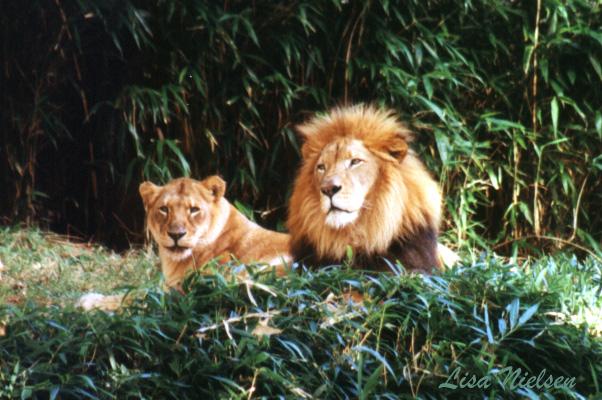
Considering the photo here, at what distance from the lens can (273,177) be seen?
241 inches

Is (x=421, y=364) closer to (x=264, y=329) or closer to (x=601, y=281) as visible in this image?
(x=264, y=329)

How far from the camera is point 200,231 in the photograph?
5.12 metres

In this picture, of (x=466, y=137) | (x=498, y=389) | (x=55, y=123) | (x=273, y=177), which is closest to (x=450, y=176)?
(x=466, y=137)

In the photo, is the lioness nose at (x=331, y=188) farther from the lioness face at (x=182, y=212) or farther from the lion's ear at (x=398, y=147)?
the lioness face at (x=182, y=212)

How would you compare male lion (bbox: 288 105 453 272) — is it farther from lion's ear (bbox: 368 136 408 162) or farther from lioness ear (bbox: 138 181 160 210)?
lioness ear (bbox: 138 181 160 210)

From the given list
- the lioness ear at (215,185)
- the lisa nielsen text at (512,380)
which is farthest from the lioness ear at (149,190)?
the lisa nielsen text at (512,380)

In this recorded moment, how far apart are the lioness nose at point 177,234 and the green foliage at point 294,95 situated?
3.14ft

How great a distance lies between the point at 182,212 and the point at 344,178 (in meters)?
0.87

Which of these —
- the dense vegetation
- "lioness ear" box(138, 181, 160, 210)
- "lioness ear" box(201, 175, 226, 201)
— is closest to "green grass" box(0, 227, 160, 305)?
the dense vegetation

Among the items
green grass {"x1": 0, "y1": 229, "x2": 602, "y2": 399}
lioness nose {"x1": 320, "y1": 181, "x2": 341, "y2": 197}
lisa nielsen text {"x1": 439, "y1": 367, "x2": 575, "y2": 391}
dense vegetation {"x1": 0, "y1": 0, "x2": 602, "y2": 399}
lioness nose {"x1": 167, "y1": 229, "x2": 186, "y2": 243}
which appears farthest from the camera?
dense vegetation {"x1": 0, "y1": 0, "x2": 602, "y2": 399}

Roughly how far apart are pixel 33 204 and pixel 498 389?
330 centimetres

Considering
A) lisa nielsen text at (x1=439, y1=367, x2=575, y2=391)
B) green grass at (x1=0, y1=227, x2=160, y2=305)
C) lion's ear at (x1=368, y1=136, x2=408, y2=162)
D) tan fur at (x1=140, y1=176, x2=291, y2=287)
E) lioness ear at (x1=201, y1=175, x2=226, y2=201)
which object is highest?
lion's ear at (x1=368, y1=136, x2=408, y2=162)

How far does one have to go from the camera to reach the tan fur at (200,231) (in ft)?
16.5

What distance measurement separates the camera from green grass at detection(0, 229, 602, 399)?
3.80 meters
